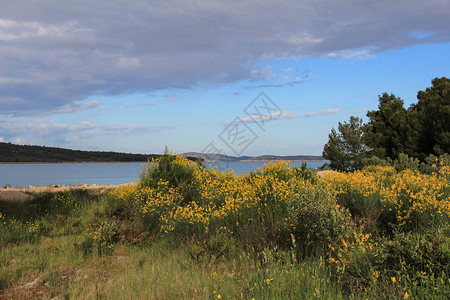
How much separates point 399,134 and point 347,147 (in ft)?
16.6

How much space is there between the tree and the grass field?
25.4 meters

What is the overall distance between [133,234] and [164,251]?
1.80 metres

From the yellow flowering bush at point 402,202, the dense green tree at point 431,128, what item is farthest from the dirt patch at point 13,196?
the dense green tree at point 431,128

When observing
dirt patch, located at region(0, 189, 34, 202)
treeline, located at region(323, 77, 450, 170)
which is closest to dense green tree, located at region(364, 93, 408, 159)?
treeline, located at region(323, 77, 450, 170)

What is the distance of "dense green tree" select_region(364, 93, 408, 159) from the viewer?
3119 centimetres

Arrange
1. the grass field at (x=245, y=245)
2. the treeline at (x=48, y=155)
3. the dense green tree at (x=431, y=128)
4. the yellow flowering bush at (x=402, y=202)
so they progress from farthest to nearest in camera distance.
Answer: the treeline at (x=48, y=155), the dense green tree at (x=431, y=128), the yellow flowering bush at (x=402, y=202), the grass field at (x=245, y=245)

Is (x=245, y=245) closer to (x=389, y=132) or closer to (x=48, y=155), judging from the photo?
(x=389, y=132)

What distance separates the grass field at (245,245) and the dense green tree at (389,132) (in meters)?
24.9

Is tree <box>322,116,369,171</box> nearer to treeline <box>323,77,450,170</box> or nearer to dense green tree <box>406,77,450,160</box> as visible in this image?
treeline <box>323,77,450,170</box>

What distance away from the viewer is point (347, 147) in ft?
111

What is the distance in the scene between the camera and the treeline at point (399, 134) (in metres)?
26.4

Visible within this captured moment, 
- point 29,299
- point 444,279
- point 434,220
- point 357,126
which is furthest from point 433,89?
point 29,299

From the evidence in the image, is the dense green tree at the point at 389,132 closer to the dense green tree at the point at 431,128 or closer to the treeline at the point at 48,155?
the dense green tree at the point at 431,128

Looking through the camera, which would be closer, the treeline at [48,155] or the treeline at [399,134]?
the treeline at [399,134]
